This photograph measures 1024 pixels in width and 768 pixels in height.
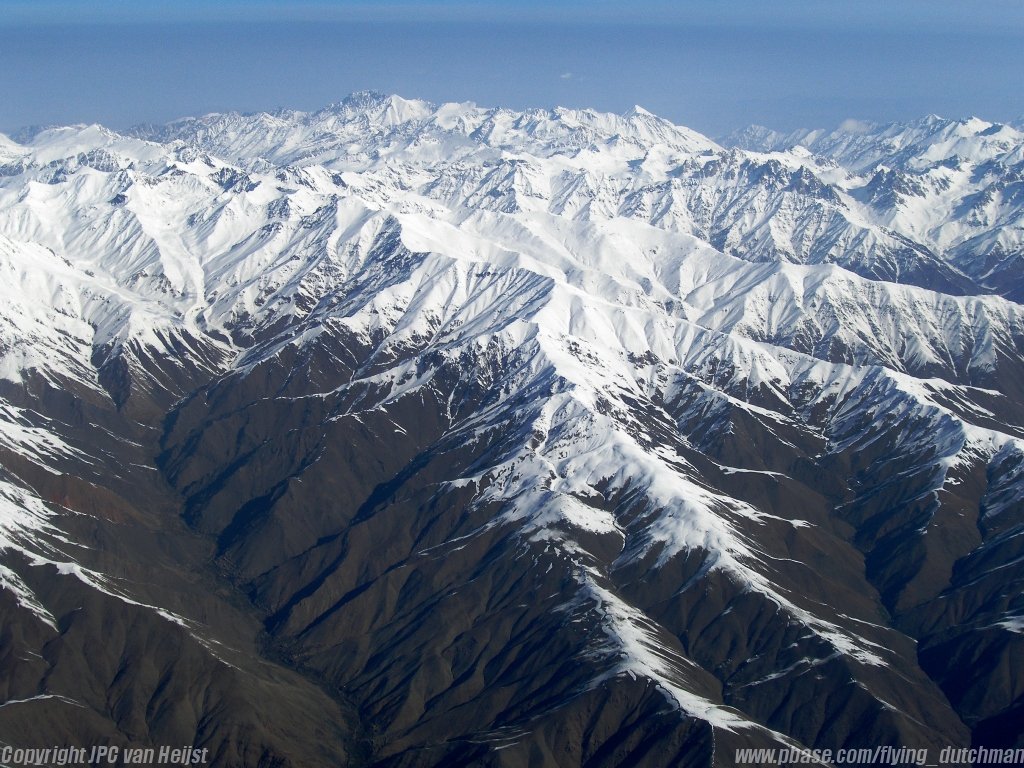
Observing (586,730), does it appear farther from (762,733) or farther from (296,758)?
(296,758)

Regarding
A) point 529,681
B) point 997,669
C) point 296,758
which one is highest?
point 997,669

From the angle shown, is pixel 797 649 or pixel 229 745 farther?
pixel 797 649

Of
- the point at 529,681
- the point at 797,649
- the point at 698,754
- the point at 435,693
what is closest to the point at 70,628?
the point at 435,693

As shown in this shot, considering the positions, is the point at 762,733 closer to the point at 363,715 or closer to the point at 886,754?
the point at 886,754

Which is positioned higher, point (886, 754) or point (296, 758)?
point (886, 754)

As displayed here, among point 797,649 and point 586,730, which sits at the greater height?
point 797,649

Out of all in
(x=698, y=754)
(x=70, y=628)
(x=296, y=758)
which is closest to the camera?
(x=698, y=754)

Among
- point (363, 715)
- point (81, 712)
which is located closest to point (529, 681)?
point (363, 715)

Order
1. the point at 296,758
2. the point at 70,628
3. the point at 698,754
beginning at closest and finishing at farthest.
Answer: the point at 698,754 < the point at 296,758 < the point at 70,628

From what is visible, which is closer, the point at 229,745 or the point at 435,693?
the point at 229,745
